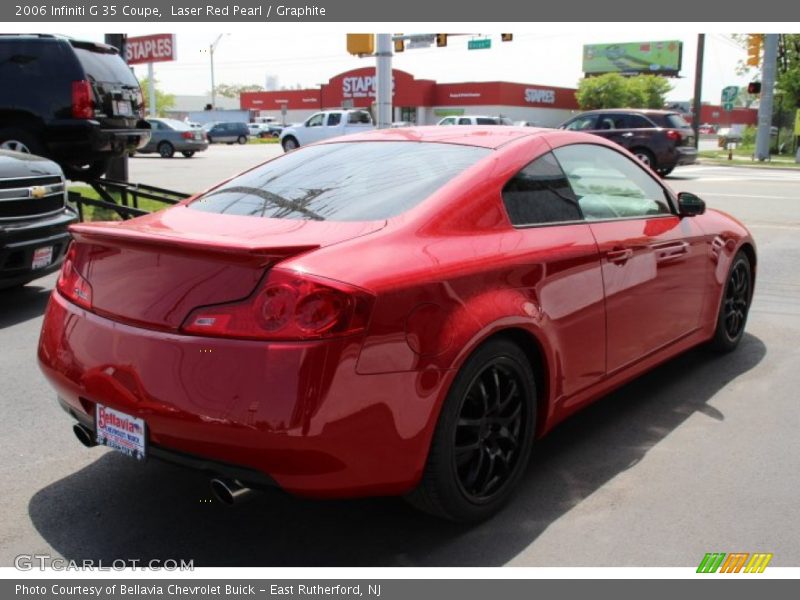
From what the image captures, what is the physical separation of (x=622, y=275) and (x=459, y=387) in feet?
4.43

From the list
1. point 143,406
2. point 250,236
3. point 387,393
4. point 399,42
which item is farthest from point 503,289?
point 399,42

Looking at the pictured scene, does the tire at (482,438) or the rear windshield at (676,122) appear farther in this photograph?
the rear windshield at (676,122)

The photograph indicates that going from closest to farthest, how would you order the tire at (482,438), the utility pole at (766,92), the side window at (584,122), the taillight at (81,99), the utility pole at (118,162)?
the tire at (482,438)
the taillight at (81,99)
the utility pole at (118,162)
the side window at (584,122)
the utility pole at (766,92)

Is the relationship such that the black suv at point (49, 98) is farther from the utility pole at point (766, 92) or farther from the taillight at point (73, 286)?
the utility pole at point (766, 92)

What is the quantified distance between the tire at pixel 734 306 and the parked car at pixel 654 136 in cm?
1563

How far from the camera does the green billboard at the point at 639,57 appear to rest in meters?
94.1

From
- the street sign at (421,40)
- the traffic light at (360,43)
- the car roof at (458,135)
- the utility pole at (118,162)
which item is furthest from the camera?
the street sign at (421,40)

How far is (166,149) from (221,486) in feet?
99.3

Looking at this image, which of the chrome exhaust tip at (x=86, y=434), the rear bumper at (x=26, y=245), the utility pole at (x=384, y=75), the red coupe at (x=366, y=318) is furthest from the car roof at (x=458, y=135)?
the utility pole at (x=384, y=75)

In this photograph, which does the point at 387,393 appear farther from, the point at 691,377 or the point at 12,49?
the point at 12,49

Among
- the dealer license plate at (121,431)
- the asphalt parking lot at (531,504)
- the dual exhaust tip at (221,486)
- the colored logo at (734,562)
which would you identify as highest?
the dealer license plate at (121,431)

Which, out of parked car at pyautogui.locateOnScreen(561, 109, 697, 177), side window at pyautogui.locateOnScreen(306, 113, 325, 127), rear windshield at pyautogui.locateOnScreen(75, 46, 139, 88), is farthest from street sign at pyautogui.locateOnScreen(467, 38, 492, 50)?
rear windshield at pyautogui.locateOnScreen(75, 46, 139, 88)

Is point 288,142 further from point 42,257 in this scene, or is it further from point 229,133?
point 42,257

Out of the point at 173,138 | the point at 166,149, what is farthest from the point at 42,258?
the point at 166,149
